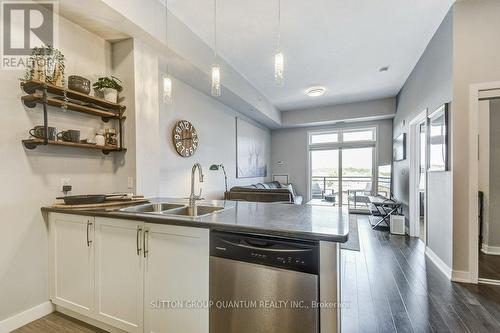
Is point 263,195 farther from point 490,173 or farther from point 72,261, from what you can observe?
point 490,173

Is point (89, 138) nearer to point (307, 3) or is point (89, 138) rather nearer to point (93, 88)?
point (93, 88)

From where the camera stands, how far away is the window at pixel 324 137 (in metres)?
7.38

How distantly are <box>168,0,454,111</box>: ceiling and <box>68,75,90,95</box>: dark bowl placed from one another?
131cm

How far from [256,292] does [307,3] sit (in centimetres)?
295

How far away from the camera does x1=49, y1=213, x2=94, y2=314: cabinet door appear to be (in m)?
1.85

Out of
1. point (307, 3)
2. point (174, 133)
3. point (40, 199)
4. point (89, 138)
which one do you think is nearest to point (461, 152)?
point (307, 3)

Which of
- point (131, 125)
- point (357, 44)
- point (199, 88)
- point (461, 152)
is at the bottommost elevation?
point (461, 152)

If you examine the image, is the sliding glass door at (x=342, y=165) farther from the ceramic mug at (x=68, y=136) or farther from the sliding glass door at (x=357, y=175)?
the ceramic mug at (x=68, y=136)

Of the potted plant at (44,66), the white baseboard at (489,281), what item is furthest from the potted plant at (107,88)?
the white baseboard at (489,281)

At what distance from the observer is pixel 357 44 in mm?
3496

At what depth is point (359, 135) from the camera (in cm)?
705

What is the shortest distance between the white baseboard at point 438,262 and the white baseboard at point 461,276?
0.05 meters

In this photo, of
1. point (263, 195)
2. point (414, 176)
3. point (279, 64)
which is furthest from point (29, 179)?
point (414, 176)

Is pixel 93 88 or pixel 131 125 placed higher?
pixel 93 88
